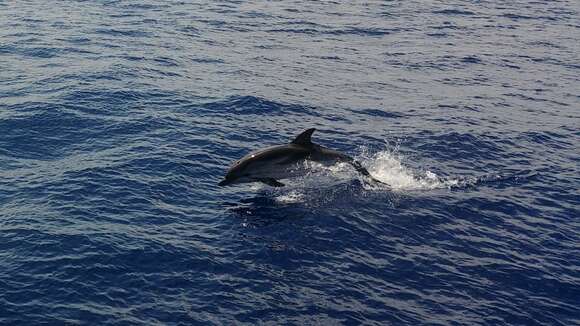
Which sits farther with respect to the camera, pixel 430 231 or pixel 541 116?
pixel 541 116

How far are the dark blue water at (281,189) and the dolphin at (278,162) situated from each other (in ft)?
3.00

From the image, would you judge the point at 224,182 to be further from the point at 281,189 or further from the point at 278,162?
the point at 281,189

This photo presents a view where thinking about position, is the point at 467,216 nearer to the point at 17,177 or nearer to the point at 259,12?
the point at 17,177

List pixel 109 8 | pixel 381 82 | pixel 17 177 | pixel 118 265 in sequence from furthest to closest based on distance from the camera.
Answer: pixel 109 8, pixel 381 82, pixel 17 177, pixel 118 265

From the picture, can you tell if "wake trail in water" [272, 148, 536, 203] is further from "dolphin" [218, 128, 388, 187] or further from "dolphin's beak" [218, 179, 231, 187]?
"dolphin's beak" [218, 179, 231, 187]

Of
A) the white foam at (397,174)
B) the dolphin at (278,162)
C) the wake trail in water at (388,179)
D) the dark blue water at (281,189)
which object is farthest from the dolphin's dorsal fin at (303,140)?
the white foam at (397,174)

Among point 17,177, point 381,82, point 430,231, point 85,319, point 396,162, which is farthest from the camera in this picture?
point 381,82

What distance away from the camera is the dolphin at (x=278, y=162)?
28.0 metres

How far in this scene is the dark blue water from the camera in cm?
2172

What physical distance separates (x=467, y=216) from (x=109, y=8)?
178 feet

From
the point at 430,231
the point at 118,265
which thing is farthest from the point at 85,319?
the point at 430,231

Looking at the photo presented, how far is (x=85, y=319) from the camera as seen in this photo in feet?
65.6

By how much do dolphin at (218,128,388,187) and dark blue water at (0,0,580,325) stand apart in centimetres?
92

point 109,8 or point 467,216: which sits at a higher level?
point 109,8
